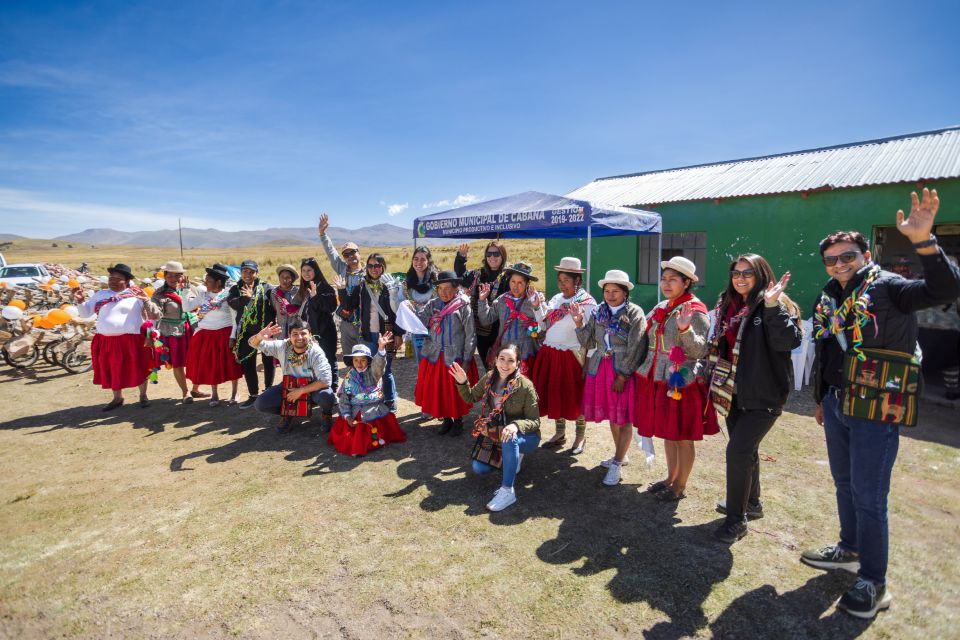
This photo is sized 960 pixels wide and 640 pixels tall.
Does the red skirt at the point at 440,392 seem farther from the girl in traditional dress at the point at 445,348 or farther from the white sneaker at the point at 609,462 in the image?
the white sneaker at the point at 609,462

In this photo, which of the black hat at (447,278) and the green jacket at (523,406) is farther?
the black hat at (447,278)

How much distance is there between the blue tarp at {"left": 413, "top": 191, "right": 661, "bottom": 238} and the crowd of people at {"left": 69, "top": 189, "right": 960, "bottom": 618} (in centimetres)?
121

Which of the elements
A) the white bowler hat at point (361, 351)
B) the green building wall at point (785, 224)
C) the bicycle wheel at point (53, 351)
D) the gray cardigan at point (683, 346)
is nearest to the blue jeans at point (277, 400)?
the white bowler hat at point (361, 351)

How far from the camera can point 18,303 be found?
10.4 meters

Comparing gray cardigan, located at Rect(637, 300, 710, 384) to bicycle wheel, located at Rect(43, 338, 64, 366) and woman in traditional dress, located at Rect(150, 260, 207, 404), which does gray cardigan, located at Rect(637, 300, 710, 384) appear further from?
bicycle wheel, located at Rect(43, 338, 64, 366)

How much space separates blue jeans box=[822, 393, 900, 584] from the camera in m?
2.63

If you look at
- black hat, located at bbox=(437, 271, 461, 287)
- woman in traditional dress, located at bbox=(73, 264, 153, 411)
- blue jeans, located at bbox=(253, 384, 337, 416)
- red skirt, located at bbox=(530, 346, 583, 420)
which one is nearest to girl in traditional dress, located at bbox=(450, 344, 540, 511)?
red skirt, located at bbox=(530, 346, 583, 420)

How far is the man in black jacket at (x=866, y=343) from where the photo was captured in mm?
2316

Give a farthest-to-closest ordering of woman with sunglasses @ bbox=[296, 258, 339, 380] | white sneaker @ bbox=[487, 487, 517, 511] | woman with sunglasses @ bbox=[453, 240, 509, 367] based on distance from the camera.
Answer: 1. woman with sunglasses @ bbox=[296, 258, 339, 380]
2. woman with sunglasses @ bbox=[453, 240, 509, 367]
3. white sneaker @ bbox=[487, 487, 517, 511]

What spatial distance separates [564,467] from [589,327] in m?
1.43

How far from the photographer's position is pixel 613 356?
426cm

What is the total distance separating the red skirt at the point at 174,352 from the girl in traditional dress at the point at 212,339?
1.01ft

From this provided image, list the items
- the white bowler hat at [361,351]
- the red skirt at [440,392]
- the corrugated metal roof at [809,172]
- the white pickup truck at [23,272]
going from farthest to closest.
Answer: the white pickup truck at [23,272] < the corrugated metal roof at [809,172] < the red skirt at [440,392] < the white bowler hat at [361,351]

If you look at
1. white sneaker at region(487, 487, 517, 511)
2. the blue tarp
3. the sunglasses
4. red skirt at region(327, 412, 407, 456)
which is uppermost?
the blue tarp
